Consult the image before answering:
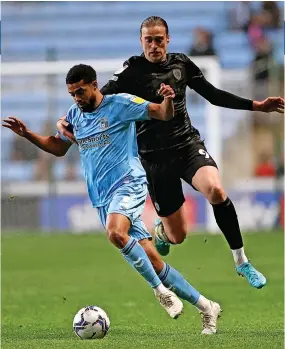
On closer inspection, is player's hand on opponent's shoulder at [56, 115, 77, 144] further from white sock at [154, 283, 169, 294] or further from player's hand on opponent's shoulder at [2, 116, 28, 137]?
white sock at [154, 283, 169, 294]

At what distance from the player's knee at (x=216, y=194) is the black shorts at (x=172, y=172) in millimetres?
350

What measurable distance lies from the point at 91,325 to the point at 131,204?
3.44 ft

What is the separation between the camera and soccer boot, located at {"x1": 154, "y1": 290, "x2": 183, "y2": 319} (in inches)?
313

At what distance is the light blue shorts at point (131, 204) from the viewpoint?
8.22 meters

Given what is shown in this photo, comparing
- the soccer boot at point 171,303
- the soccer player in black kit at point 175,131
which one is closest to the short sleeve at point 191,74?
the soccer player in black kit at point 175,131

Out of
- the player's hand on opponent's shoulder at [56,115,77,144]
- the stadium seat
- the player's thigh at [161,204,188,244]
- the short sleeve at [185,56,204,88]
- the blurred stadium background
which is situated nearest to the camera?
the player's hand on opponent's shoulder at [56,115,77,144]

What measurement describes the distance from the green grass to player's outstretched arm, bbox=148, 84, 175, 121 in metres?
1.79

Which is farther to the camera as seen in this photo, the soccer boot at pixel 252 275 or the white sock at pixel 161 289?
→ the soccer boot at pixel 252 275

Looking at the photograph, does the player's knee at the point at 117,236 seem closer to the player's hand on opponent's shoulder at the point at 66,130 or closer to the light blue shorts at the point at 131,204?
the light blue shorts at the point at 131,204

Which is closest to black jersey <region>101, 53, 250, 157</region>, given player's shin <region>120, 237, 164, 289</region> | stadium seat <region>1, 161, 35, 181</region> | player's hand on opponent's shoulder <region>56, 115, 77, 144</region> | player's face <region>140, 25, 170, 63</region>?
player's face <region>140, 25, 170, 63</region>

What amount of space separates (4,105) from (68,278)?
11.1m

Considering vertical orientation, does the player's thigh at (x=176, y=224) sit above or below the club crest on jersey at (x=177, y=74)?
below

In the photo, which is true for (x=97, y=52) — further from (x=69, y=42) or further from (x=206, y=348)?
(x=206, y=348)

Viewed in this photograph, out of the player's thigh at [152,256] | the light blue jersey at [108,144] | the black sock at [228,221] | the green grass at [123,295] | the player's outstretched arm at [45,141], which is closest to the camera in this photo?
Result: the green grass at [123,295]
